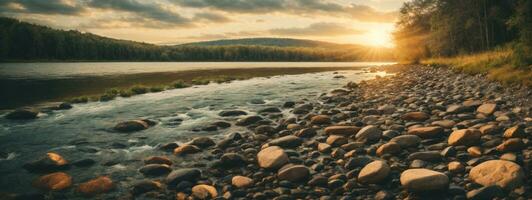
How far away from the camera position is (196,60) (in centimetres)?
18050

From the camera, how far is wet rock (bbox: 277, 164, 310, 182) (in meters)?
7.09

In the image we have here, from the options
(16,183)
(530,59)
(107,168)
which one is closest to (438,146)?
(107,168)

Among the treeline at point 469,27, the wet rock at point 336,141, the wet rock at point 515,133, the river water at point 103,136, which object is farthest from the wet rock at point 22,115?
the treeline at point 469,27

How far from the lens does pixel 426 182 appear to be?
6.02 metres

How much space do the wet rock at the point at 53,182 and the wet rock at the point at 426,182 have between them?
6.14 meters

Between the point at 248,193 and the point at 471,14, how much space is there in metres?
45.1

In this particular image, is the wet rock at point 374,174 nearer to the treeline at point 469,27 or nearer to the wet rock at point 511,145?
the wet rock at point 511,145

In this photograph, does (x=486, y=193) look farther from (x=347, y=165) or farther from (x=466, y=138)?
(x=466, y=138)

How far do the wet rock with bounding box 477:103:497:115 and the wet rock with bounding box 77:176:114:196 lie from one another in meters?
10.1

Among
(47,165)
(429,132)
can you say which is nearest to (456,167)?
(429,132)

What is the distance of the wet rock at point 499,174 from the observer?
19.1ft

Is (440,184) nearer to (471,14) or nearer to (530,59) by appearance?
(530,59)

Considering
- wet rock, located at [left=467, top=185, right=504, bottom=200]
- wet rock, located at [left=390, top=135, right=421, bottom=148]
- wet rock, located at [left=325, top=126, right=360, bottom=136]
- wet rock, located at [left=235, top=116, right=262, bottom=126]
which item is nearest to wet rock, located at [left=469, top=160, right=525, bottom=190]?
wet rock, located at [left=467, top=185, right=504, bottom=200]

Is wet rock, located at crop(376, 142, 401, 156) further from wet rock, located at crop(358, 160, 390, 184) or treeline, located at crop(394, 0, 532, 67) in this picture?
treeline, located at crop(394, 0, 532, 67)
